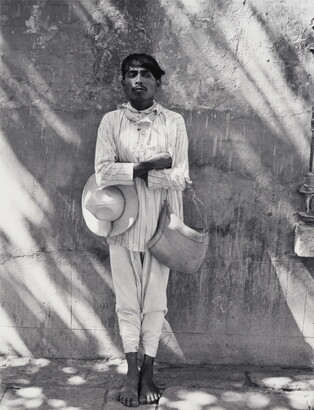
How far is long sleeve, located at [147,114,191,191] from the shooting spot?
12.8 ft

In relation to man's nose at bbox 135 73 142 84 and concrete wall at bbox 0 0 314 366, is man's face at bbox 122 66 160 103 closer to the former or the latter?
man's nose at bbox 135 73 142 84

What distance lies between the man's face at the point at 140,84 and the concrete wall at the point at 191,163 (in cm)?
36

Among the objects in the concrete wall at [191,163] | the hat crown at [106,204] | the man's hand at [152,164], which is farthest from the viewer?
the concrete wall at [191,163]

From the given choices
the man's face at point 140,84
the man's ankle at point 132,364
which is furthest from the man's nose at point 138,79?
the man's ankle at point 132,364

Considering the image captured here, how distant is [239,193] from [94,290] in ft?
4.23

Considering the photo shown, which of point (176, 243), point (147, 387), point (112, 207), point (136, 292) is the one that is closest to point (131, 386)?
point (147, 387)

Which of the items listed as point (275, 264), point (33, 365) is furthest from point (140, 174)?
point (33, 365)

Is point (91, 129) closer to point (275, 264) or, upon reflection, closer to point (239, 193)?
point (239, 193)

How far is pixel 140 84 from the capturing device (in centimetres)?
395

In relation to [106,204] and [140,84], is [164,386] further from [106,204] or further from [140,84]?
[140,84]

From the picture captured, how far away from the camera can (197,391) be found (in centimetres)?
418

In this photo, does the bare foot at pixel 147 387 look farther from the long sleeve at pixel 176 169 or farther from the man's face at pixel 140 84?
the man's face at pixel 140 84

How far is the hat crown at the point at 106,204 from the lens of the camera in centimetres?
398

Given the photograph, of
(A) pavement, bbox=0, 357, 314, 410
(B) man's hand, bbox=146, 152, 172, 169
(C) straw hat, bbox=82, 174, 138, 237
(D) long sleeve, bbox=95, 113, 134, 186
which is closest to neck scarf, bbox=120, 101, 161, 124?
(D) long sleeve, bbox=95, 113, 134, 186
